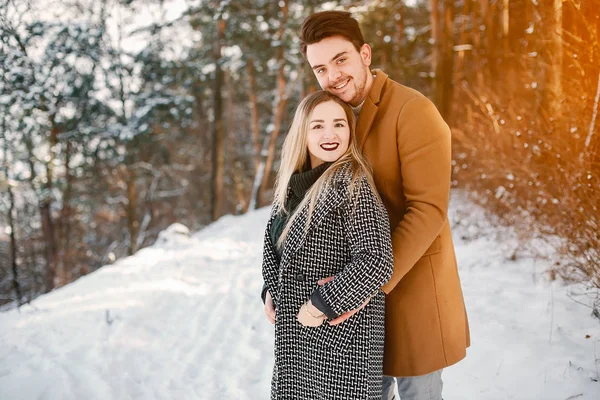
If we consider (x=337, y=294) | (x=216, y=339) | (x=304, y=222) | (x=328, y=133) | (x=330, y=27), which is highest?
(x=330, y=27)

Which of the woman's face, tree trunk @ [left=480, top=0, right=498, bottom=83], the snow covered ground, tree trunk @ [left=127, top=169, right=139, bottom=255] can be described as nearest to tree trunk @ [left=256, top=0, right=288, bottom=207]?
tree trunk @ [left=127, top=169, right=139, bottom=255]

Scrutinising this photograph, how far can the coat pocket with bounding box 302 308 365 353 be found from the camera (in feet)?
5.86

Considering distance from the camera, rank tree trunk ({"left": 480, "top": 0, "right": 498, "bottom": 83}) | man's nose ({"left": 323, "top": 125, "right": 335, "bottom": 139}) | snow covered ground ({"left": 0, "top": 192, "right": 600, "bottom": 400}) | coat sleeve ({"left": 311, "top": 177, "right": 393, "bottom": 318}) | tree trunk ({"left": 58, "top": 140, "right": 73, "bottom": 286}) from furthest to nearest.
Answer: tree trunk ({"left": 58, "top": 140, "right": 73, "bottom": 286}), tree trunk ({"left": 480, "top": 0, "right": 498, "bottom": 83}), snow covered ground ({"left": 0, "top": 192, "right": 600, "bottom": 400}), man's nose ({"left": 323, "top": 125, "right": 335, "bottom": 139}), coat sleeve ({"left": 311, "top": 177, "right": 393, "bottom": 318})

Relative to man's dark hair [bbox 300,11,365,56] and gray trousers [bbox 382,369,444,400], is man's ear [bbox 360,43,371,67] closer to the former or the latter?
man's dark hair [bbox 300,11,365,56]

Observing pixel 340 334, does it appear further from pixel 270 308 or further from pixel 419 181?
pixel 419 181

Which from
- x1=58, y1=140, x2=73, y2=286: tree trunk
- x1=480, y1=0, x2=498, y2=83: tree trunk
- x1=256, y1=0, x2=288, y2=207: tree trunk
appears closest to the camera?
x1=480, y1=0, x2=498, y2=83: tree trunk

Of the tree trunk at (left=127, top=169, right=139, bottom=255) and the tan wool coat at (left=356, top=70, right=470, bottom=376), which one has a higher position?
the tan wool coat at (left=356, top=70, right=470, bottom=376)

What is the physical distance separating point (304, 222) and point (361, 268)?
13.3 inches

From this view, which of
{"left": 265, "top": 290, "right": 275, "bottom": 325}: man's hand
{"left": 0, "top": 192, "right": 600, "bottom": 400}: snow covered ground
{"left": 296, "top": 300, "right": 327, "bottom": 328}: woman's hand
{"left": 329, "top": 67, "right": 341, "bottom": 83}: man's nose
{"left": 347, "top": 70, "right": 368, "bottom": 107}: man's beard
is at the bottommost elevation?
{"left": 0, "top": 192, "right": 600, "bottom": 400}: snow covered ground

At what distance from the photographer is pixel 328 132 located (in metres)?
→ 1.93

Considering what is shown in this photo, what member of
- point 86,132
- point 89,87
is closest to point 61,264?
point 86,132

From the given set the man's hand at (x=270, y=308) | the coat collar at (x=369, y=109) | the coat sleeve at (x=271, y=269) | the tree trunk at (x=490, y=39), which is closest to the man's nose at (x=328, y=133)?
the coat collar at (x=369, y=109)

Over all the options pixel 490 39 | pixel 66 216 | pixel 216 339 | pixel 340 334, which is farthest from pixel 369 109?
pixel 66 216

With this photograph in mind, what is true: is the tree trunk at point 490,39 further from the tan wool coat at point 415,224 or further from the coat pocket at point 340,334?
the coat pocket at point 340,334
